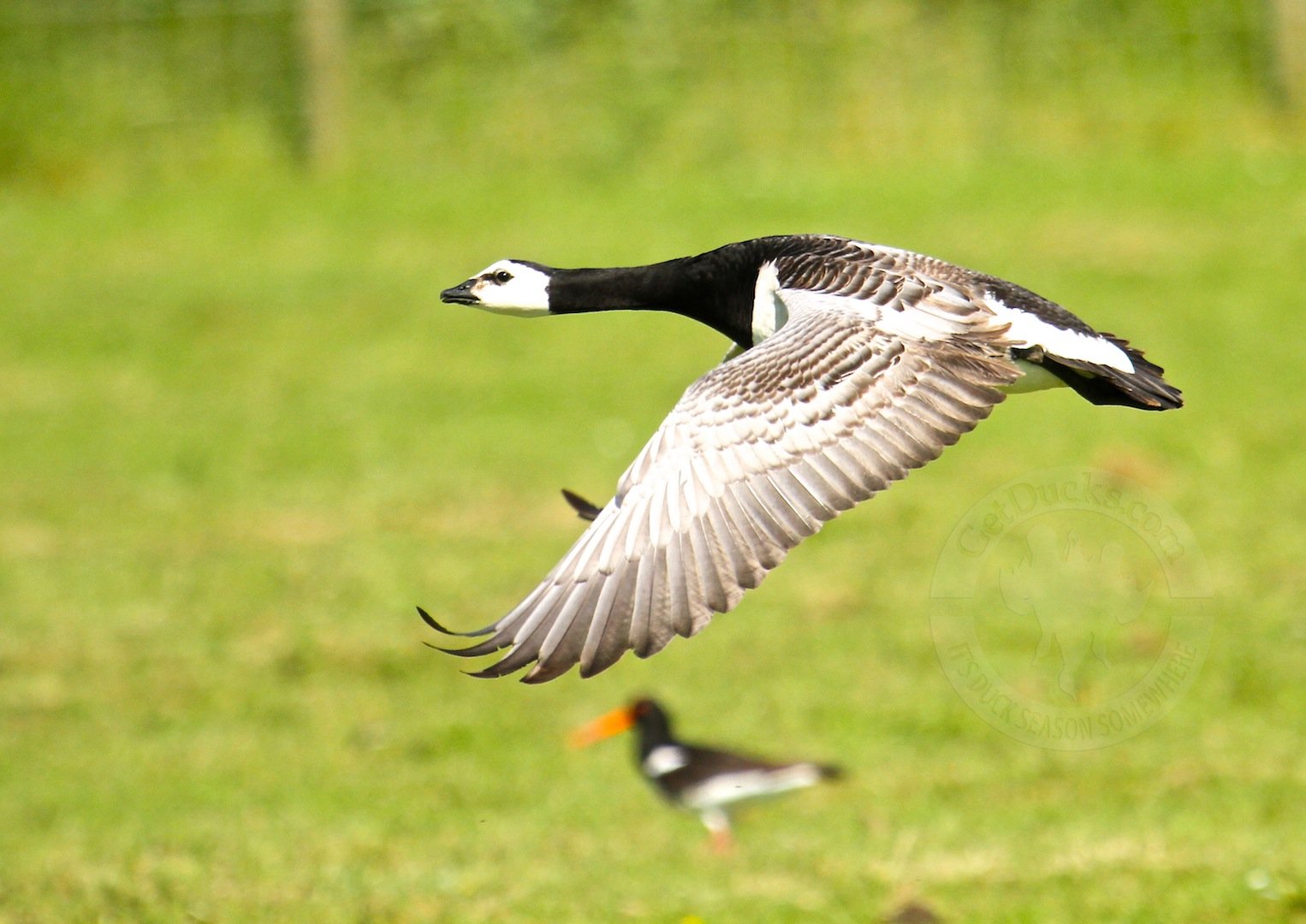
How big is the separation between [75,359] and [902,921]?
11345 mm

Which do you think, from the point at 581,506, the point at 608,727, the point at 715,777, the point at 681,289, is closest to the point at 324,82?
the point at 608,727

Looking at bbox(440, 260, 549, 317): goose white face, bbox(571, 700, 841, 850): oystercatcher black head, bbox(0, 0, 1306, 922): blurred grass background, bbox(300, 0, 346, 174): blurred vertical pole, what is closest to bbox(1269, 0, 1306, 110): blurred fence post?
bbox(0, 0, 1306, 922): blurred grass background

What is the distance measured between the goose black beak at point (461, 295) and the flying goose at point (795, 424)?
106cm

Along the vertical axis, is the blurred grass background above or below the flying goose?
below

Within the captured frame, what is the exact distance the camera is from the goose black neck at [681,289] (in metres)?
6.14

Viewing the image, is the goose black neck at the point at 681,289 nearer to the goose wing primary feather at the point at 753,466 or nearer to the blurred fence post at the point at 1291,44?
the goose wing primary feather at the point at 753,466

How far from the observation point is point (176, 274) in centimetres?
1692

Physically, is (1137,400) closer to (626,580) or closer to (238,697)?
(626,580)

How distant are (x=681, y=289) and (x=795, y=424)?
149cm

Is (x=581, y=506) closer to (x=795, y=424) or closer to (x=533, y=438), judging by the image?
(x=795, y=424)

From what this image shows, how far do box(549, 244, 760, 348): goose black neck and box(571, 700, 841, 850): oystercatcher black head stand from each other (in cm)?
210

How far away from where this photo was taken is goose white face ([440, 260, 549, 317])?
A: 647 centimetres

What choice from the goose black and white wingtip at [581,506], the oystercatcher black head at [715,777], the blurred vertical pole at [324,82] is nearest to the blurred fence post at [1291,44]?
the blurred vertical pole at [324,82]

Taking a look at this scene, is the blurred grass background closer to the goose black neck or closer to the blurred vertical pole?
the blurred vertical pole
